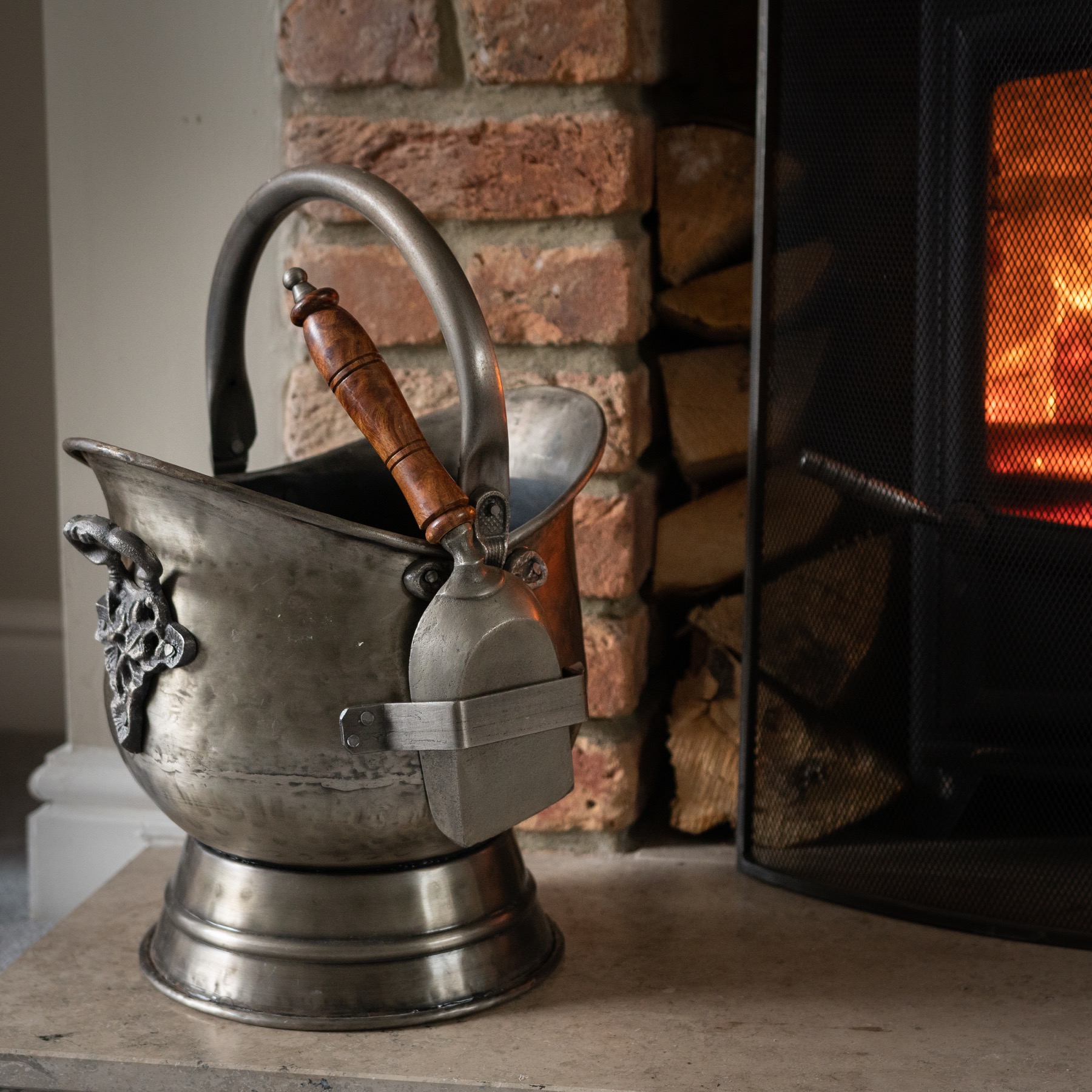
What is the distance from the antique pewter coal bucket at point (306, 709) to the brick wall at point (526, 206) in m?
0.17

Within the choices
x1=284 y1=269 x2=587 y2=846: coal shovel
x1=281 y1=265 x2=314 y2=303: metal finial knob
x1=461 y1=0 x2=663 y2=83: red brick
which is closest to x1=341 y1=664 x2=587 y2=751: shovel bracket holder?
x1=284 y1=269 x2=587 y2=846: coal shovel

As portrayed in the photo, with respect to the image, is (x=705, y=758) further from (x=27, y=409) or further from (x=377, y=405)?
(x=27, y=409)

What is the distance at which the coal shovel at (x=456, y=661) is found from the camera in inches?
23.4

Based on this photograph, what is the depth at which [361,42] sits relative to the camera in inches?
34.3

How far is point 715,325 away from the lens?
93cm

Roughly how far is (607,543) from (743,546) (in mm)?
115

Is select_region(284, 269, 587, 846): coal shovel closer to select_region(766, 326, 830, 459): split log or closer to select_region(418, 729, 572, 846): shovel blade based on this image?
select_region(418, 729, 572, 846): shovel blade

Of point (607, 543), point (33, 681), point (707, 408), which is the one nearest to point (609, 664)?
point (607, 543)

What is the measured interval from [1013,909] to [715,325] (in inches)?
17.1

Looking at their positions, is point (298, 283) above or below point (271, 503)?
above

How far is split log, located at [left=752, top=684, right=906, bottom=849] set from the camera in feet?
2.80

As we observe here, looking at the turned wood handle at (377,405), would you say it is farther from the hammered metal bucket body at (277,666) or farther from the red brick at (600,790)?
the red brick at (600,790)

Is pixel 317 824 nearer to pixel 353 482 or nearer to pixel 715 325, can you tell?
pixel 353 482

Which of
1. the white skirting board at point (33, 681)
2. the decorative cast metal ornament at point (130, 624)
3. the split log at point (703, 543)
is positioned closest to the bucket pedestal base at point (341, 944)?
the decorative cast metal ornament at point (130, 624)
